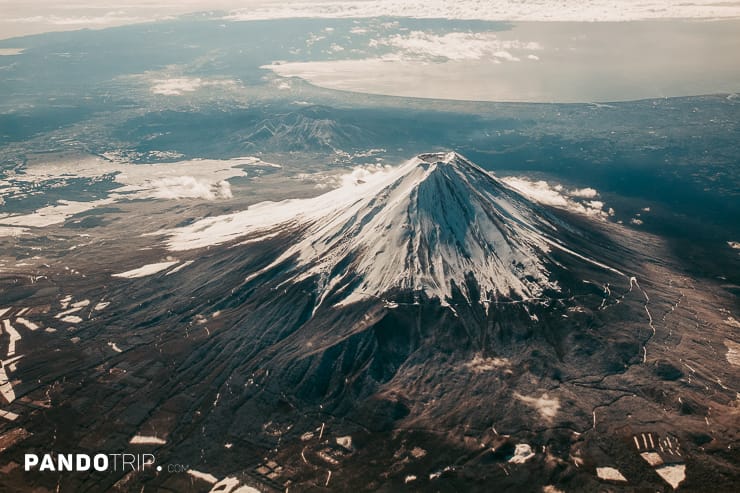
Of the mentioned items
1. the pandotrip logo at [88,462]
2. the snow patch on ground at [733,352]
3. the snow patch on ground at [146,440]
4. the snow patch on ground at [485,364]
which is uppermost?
the snow patch on ground at [733,352]

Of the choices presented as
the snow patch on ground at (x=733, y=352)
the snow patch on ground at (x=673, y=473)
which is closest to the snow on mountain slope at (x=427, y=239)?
the snow patch on ground at (x=733, y=352)

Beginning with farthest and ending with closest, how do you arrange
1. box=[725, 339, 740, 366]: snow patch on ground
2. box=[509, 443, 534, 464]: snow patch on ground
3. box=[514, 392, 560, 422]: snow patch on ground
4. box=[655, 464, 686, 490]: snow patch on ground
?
box=[725, 339, 740, 366]: snow patch on ground, box=[514, 392, 560, 422]: snow patch on ground, box=[509, 443, 534, 464]: snow patch on ground, box=[655, 464, 686, 490]: snow patch on ground

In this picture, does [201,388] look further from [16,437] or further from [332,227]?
[332,227]

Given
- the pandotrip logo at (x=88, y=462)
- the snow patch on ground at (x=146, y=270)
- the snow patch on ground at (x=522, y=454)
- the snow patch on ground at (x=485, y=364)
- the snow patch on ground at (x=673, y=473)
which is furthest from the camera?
the snow patch on ground at (x=146, y=270)

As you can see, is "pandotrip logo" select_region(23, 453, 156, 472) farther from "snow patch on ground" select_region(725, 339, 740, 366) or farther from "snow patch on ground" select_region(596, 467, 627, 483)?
"snow patch on ground" select_region(725, 339, 740, 366)

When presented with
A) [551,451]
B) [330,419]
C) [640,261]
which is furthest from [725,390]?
[330,419]

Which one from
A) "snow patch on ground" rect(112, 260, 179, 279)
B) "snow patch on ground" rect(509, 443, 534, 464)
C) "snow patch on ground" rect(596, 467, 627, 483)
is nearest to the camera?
"snow patch on ground" rect(596, 467, 627, 483)

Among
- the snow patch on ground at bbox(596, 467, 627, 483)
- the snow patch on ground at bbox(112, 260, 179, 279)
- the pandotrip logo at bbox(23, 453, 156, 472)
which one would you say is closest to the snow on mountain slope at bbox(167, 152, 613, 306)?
the snow patch on ground at bbox(112, 260, 179, 279)

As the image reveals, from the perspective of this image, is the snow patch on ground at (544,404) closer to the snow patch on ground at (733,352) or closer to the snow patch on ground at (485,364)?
the snow patch on ground at (485,364)
